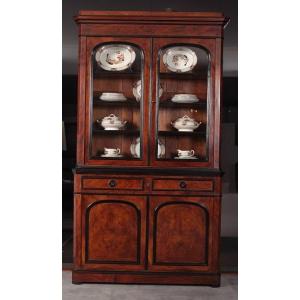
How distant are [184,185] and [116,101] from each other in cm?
81

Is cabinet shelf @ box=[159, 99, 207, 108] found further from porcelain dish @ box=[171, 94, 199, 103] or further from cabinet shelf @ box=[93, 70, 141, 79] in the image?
cabinet shelf @ box=[93, 70, 141, 79]

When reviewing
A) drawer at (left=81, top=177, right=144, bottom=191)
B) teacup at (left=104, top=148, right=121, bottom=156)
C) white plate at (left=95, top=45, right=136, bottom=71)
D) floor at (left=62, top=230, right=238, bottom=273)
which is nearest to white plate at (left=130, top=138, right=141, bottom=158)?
teacup at (left=104, top=148, right=121, bottom=156)

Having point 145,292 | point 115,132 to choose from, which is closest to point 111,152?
point 115,132

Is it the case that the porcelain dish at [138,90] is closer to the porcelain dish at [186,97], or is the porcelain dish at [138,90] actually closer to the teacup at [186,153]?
the porcelain dish at [186,97]

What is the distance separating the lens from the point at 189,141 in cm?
382

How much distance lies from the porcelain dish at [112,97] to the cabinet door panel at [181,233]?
0.78m

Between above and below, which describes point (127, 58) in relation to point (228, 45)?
below

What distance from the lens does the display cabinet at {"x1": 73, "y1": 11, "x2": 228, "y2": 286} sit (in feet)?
12.0

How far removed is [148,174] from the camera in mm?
3664
